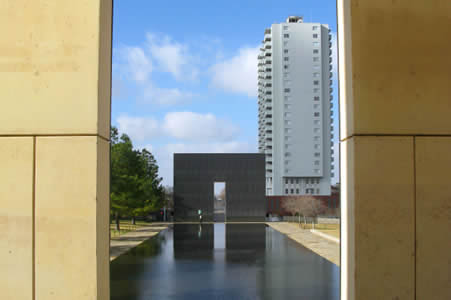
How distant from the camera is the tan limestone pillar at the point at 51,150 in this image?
517 cm

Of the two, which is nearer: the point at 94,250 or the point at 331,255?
the point at 94,250

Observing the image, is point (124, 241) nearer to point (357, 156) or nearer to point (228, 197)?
point (357, 156)

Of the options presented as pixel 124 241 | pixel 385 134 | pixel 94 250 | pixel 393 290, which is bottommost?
pixel 124 241

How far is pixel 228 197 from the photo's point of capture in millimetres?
49938

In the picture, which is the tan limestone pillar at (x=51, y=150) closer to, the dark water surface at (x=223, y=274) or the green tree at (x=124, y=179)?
the dark water surface at (x=223, y=274)

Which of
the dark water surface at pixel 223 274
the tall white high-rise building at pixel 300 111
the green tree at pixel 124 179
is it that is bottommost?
the dark water surface at pixel 223 274

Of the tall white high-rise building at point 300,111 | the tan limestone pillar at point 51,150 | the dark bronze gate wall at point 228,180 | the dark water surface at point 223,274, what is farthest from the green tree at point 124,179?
the tall white high-rise building at point 300,111

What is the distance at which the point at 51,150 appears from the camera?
528cm

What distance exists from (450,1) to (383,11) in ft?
2.91

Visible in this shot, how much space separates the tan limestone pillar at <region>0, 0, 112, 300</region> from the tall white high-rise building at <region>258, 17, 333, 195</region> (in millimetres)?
85107

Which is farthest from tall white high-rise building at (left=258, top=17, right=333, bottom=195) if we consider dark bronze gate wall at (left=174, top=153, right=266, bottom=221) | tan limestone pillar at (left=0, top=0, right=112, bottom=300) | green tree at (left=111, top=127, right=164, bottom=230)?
tan limestone pillar at (left=0, top=0, right=112, bottom=300)

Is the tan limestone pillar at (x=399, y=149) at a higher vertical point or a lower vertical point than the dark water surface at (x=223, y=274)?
higher

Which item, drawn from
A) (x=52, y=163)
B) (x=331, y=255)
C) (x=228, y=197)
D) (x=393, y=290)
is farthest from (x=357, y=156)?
(x=228, y=197)

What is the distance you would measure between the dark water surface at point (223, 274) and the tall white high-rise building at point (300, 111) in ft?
226
